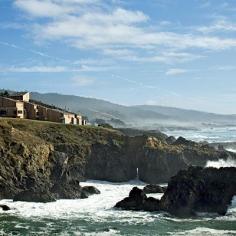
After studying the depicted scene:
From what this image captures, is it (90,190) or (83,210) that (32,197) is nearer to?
(83,210)

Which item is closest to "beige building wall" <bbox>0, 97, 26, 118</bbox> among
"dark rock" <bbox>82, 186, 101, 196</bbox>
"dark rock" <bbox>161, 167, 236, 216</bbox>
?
"dark rock" <bbox>82, 186, 101, 196</bbox>

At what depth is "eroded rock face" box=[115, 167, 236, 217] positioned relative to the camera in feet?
193

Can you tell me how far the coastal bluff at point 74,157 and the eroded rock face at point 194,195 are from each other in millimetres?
10221

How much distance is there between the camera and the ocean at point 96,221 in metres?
49.8

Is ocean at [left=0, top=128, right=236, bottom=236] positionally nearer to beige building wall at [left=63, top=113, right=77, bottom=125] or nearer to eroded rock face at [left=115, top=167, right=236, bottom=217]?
eroded rock face at [left=115, top=167, right=236, bottom=217]

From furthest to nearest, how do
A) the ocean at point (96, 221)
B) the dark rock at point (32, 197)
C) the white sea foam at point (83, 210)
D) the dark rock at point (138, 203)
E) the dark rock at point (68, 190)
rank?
1. the dark rock at point (68, 190)
2. the dark rock at point (32, 197)
3. the dark rock at point (138, 203)
4. the white sea foam at point (83, 210)
5. the ocean at point (96, 221)

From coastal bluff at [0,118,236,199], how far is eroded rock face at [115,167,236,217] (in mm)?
10221

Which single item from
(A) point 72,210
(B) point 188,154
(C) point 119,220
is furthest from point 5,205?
(B) point 188,154

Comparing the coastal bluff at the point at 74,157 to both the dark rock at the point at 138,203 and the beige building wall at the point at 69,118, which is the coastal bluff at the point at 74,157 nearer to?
the dark rock at the point at 138,203

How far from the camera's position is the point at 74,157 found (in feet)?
271

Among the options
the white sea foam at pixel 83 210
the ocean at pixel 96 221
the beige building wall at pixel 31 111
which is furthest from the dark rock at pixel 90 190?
the beige building wall at pixel 31 111

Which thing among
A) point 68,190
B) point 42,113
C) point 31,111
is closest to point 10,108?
point 31,111

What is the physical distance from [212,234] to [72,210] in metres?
17.3

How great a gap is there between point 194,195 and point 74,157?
1068 inches
